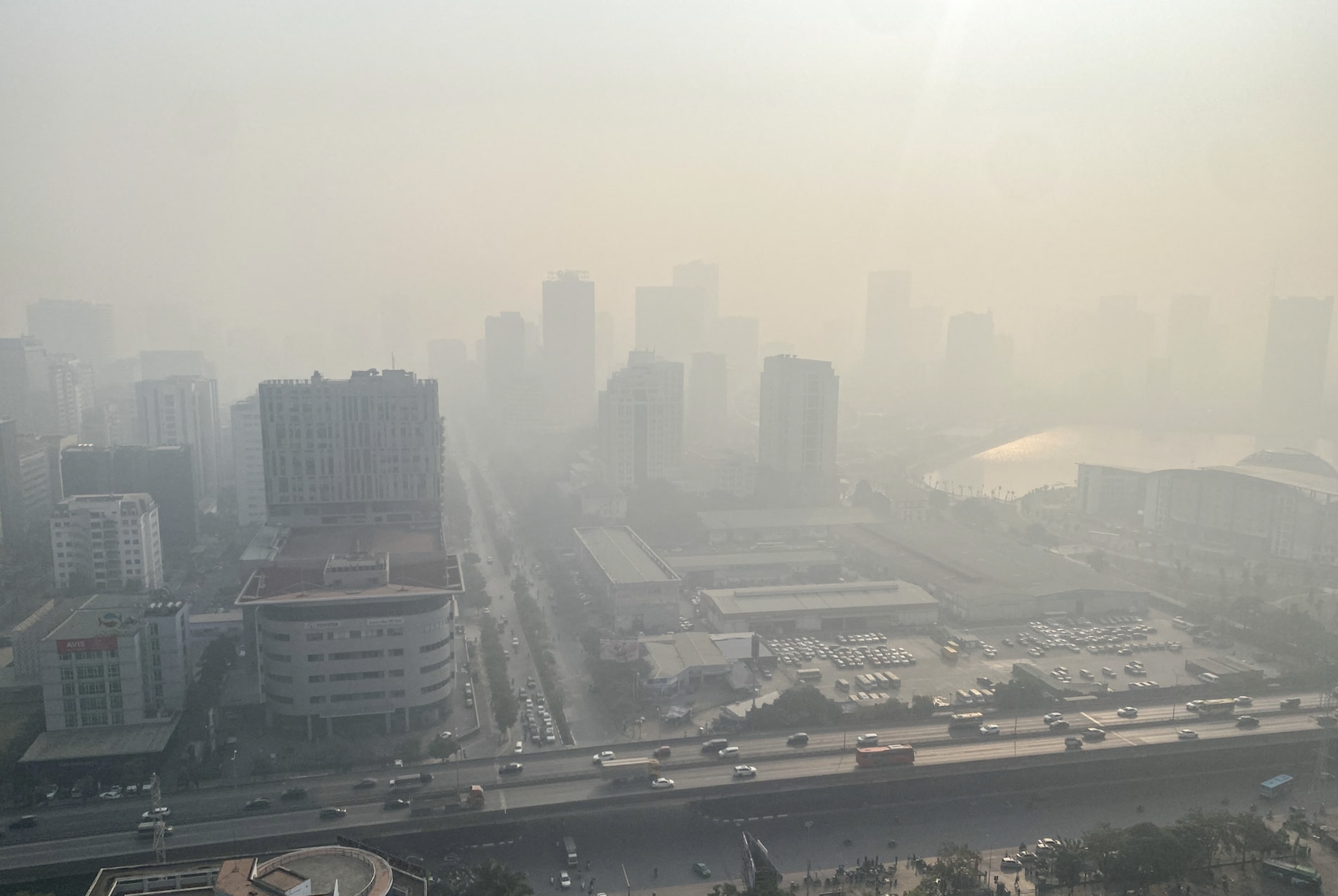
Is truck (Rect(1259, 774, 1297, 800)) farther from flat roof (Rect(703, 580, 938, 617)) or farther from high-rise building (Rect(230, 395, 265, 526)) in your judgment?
high-rise building (Rect(230, 395, 265, 526))

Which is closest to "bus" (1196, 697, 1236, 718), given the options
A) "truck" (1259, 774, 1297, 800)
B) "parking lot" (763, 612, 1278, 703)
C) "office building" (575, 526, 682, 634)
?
"parking lot" (763, 612, 1278, 703)

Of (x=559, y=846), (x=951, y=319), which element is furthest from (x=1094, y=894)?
(x=951, y=319)

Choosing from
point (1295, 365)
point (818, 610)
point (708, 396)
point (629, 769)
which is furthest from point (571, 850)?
point (1295, 365)

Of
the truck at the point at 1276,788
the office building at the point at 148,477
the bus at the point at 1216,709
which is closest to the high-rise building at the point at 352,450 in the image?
the office building at the point at 148,477

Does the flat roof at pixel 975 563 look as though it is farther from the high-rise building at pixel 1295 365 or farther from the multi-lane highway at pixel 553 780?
the high-rise building at pixel 1295 365

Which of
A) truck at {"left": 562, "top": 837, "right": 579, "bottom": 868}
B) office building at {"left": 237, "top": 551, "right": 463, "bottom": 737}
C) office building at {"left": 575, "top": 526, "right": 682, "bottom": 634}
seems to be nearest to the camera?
truck at {"left": 562, "top": 837, "right": 579, "bottom": 868}

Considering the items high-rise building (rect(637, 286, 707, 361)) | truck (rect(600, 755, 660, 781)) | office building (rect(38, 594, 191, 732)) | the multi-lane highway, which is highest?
high-rise building (rect(637, 286, 707, 361))
